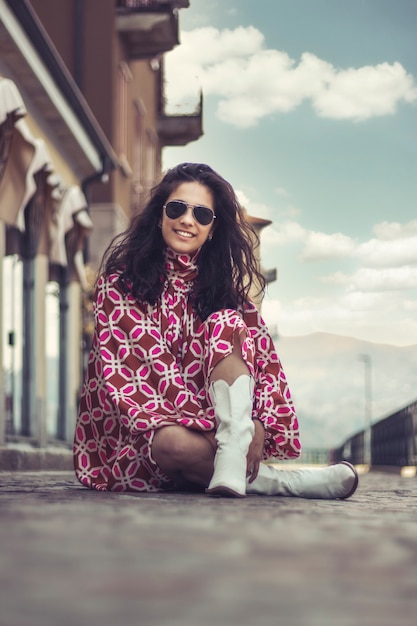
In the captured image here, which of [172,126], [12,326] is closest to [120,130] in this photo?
[172,126]

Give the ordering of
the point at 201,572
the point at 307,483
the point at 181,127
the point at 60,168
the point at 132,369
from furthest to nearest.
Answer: the point at 181,127 → the point at 60,168 → the point at 132,369 → the point at 307,483 → the point at 201,572

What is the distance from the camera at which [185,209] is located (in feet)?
14.4

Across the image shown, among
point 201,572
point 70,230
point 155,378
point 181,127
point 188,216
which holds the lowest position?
point 201,572

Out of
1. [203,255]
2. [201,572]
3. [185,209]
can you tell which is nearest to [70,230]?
[203,255]

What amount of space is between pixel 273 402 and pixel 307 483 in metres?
0.31

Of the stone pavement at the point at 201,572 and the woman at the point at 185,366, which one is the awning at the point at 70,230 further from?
the stone pavement at the point at 201,572

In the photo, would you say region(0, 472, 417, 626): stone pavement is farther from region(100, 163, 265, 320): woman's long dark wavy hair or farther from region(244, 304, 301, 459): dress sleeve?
region(100, 163, 265, 320): woman's long dark wavy hair

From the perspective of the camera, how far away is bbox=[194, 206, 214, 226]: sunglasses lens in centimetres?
438

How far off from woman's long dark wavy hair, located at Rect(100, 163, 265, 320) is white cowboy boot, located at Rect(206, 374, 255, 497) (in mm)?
565

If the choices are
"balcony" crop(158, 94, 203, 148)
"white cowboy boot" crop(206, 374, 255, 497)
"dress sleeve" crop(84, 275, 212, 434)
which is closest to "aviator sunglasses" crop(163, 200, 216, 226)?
"dress sleeve" crop(84, 275, 212, 434)

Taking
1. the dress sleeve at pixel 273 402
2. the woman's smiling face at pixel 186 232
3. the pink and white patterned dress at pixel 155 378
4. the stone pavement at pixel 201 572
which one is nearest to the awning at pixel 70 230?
the woman's smiling face at pixel 186 232

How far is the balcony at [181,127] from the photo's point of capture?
2522 cm

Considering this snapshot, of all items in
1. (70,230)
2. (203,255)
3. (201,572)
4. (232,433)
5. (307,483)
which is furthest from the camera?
(70,230)

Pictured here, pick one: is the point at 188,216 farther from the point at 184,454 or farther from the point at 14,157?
the point at 14,157
